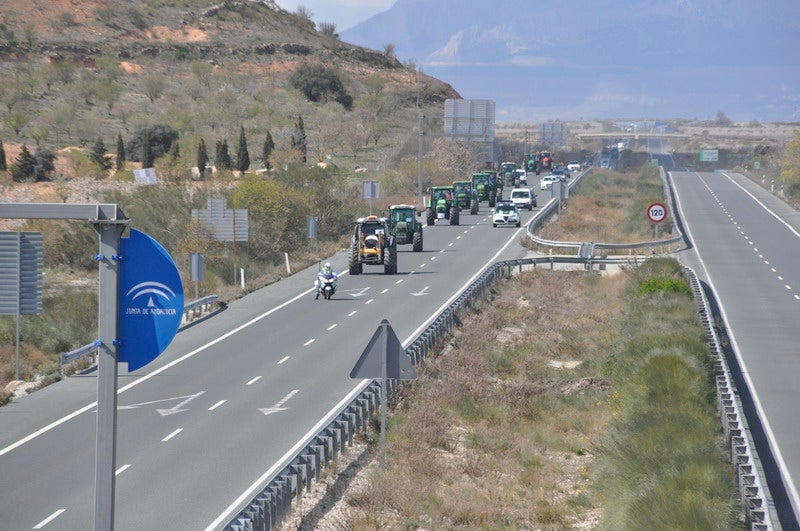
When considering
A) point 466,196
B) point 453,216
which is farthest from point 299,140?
point 453,216

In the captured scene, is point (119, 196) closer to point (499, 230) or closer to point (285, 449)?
point (499, 230)

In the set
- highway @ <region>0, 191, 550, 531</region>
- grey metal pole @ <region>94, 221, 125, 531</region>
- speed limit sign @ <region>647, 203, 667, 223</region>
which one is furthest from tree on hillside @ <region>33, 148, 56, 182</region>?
grey metal pole @ <region>94, 221, 125, 531</region>

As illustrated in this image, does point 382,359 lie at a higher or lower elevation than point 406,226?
higher

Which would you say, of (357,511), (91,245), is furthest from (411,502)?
(91,245)

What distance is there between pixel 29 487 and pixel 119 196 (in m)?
47.4

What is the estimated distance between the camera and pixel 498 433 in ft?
74.2

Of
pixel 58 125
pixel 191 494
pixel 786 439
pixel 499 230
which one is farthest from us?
pixel 58 125

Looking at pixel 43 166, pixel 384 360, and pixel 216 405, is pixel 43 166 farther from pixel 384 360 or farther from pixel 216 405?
pixel 384 360

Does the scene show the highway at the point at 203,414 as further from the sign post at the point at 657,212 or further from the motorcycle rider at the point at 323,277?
the sign post at the point at 657,212

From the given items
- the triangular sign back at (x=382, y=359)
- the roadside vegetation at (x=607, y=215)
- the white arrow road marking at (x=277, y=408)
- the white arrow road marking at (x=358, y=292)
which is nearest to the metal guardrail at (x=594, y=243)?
the roadside vegetation at (x=607, y=215)

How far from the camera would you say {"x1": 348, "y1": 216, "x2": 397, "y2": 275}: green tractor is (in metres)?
46.3

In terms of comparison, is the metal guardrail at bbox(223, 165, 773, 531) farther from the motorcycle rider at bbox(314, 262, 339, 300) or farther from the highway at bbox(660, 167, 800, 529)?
the motorcycle rider at bbox(314, 262, 339, 300)

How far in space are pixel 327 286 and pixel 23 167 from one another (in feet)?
163

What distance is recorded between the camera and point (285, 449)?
2012 centimetres
